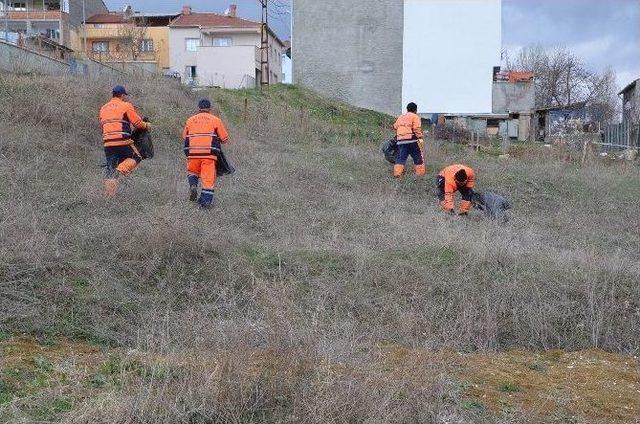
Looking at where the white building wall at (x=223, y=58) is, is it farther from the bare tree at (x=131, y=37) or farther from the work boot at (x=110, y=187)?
the work boot at (x=110, y=187)

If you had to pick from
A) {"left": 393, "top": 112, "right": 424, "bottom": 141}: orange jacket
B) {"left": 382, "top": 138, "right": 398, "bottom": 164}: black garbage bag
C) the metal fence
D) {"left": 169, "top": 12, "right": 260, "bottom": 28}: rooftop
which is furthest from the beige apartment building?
{"left": 393, "top": 112, "right": 424, "bottom": 141}: orange jacket

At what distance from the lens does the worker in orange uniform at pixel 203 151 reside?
375 inches

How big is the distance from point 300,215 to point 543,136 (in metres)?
26.8

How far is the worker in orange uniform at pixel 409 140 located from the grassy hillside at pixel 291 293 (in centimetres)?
26

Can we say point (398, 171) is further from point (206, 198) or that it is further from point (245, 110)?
point (245, 110)

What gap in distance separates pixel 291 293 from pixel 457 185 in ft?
16.7

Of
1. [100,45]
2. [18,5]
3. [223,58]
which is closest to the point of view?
[223,58]

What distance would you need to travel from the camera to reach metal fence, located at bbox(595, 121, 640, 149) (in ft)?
84.9

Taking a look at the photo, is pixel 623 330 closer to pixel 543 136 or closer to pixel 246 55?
pixel 543 136

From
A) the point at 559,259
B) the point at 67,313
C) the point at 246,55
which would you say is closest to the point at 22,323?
the point at 67,313

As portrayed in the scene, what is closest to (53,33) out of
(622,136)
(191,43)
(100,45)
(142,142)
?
(100,45)

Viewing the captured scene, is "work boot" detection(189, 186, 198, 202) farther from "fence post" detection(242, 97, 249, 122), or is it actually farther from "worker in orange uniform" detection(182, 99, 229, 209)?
"fence post" detection(242, 97, 249, 122)

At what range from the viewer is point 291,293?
6.94m

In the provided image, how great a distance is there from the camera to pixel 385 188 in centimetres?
1323
